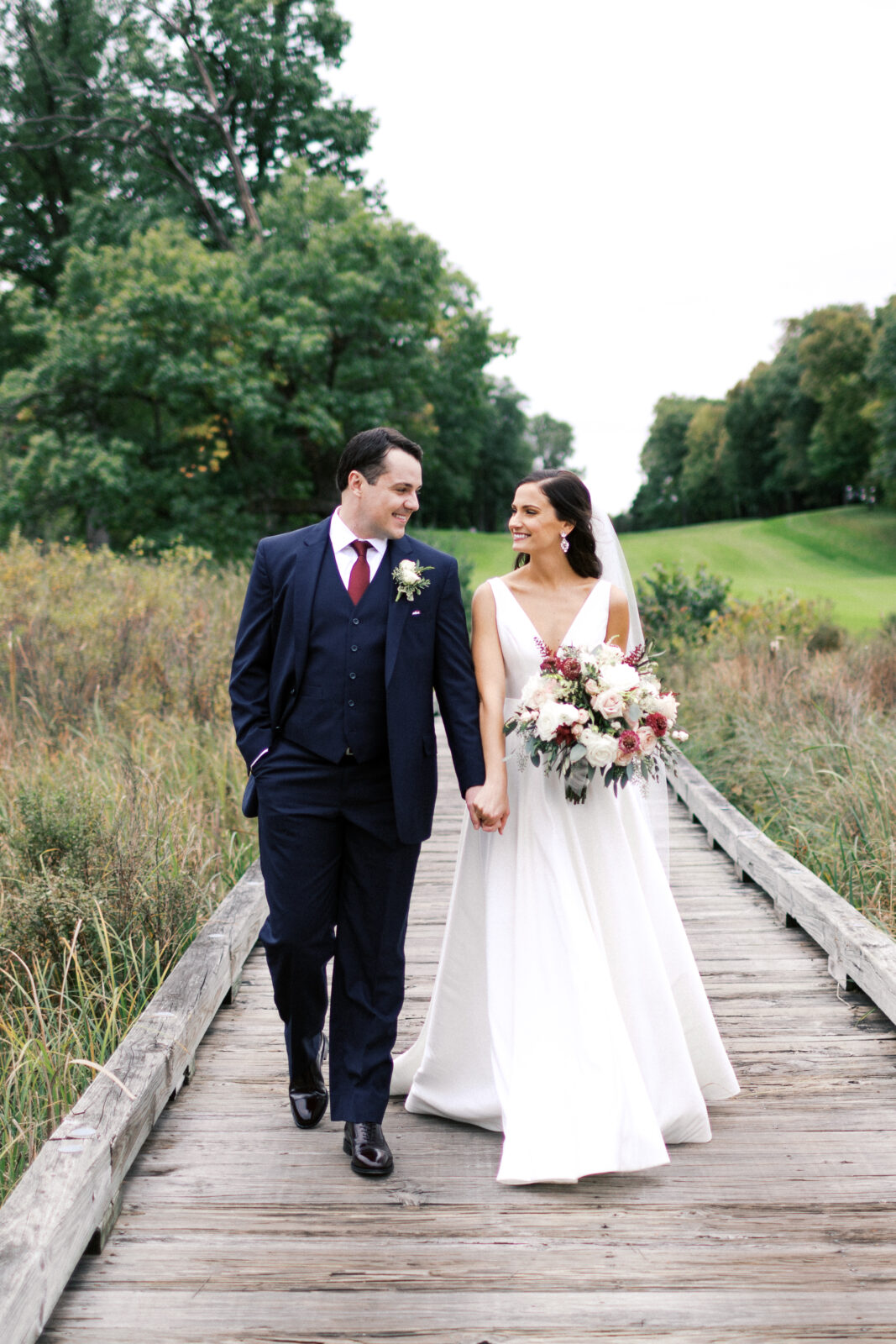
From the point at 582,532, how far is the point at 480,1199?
2.12m

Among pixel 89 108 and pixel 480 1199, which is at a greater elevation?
pixel 89 108

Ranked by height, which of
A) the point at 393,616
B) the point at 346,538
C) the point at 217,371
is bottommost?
the point at 393,616

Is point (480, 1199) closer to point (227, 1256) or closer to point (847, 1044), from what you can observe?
point (227, 1256)

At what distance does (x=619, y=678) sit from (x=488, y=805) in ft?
1.88

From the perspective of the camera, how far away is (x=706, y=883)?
19.7 ft

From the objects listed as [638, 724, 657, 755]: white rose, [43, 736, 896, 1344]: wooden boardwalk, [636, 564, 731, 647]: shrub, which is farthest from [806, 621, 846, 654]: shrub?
[638, 724, 657, 755]: white rose

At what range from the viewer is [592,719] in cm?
320

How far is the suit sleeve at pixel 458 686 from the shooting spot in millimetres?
3135

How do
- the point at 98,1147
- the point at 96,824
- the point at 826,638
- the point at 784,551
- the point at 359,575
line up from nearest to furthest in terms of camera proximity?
the point at 98,1147 → the point at 359,575 → the point at 96,824 → the point at 826,638 → the point at 784,551

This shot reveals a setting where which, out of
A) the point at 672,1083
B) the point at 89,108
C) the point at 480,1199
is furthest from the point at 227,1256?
the point at 89,108

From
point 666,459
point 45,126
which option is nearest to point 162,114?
point 45,126

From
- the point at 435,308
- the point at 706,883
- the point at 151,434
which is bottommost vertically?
the point at 706,883

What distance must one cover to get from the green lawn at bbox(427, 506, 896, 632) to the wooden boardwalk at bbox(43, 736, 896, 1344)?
24.6 m

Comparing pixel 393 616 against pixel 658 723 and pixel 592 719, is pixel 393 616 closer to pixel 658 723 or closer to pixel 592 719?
pixel 592 719
